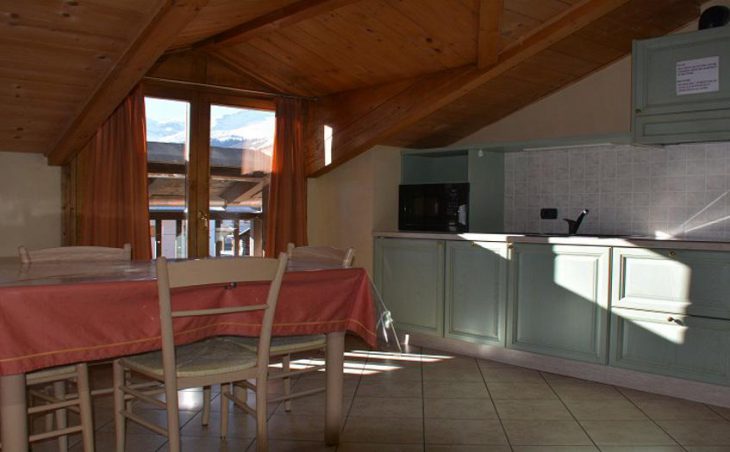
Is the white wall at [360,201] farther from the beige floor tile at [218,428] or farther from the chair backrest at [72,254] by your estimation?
the chair backrest at [72,254]

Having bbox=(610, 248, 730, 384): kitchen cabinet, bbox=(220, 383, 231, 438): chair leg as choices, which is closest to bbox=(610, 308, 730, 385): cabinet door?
bbox=(610, 248, 730, 384): kitchen cabinet

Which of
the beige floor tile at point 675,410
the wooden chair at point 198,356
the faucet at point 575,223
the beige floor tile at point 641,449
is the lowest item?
the beige floor tile at point 641,449

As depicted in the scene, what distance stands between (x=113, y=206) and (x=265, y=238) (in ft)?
4.15

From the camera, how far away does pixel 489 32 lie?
362 cm

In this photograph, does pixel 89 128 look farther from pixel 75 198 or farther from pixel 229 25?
pixel 229 25

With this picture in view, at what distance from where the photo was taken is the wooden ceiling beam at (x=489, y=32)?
3.41 meters

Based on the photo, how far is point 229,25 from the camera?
425 cm

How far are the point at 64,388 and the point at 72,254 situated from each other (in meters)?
0.59

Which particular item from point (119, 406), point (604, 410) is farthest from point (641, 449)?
point (119, 406)

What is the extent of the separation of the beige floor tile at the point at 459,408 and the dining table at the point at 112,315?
80 cm

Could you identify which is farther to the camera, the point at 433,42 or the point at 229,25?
the point at 229,25

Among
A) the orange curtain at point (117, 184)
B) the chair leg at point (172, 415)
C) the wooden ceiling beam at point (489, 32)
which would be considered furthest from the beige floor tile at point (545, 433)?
the orange curtain at point (117, 184)

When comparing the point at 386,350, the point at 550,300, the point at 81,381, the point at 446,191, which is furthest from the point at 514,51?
the point at 81,381

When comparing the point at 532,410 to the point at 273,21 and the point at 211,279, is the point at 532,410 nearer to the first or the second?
the point at 211,279
